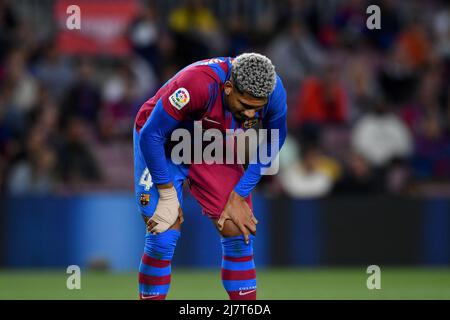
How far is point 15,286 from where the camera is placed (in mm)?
10258

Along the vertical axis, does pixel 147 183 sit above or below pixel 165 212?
above

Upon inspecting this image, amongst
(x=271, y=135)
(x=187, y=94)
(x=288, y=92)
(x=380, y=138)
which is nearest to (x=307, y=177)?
(x=380, y=138)

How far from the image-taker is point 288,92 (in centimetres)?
1510

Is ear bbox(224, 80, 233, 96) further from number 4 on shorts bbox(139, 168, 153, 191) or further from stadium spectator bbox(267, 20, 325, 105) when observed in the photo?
stadium spectator bbox(267, 20, 325, 105)

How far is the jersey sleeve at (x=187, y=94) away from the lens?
6.67m

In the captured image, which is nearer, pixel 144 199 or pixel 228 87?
pixel 228 87

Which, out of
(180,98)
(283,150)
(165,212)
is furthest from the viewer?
(283,150)

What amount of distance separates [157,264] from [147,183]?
559 millimetres

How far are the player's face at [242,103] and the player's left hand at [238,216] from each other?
1.93 feet

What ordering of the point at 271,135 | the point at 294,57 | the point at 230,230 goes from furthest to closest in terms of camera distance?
the point at 294,57 < the point at 271,135 < the point at 230,230

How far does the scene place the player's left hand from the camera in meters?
6.93

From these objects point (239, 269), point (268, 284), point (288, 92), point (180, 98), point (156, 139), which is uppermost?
point (288, 92)

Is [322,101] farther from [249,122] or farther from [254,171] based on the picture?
[249,122]
